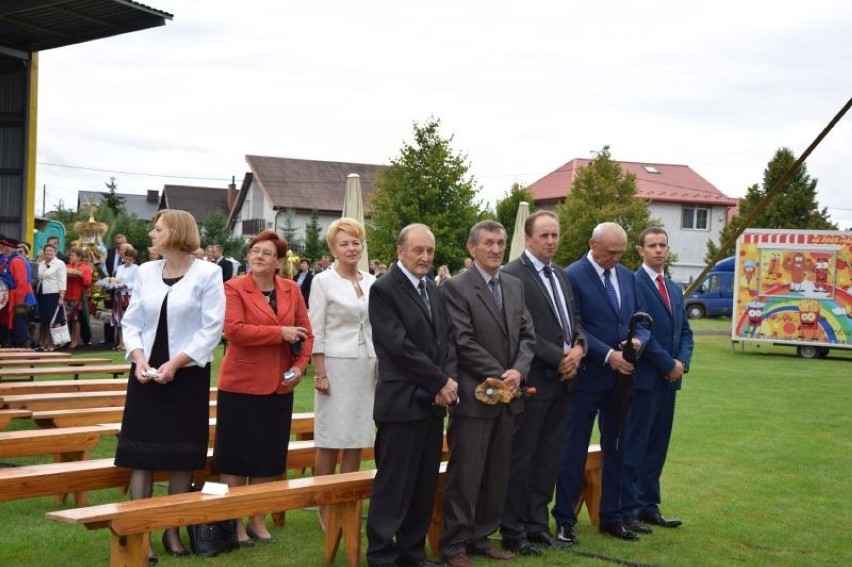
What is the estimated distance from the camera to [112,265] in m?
21.9

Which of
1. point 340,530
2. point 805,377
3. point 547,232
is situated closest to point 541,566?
point 340,530

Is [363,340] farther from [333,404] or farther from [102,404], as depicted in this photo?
[102,404]

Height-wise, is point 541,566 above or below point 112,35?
below

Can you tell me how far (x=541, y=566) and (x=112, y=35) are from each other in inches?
672

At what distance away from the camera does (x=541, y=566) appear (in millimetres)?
6320

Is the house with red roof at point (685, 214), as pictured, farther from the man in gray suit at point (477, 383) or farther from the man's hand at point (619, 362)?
the man in gray suit at point (477, 383)

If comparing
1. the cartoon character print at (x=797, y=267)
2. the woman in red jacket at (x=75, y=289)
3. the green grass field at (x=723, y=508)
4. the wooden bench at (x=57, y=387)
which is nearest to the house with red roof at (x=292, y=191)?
the cartoon character print at (x=797, y=267)

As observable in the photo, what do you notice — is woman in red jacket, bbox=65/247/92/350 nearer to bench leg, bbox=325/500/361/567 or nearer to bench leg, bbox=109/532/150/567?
bench leg, bbox=325/500/361/567

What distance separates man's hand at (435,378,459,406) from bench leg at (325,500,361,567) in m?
0.83

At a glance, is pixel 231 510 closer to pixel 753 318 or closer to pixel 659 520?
pixel 659 520

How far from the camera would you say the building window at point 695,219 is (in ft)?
212

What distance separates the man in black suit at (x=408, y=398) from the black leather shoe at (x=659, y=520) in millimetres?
2217

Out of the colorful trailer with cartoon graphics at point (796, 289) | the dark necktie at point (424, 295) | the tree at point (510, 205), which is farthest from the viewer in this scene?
the tree at point (510, 205)

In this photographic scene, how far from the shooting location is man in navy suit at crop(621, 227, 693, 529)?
7.53m
